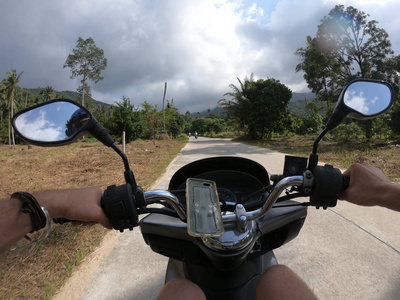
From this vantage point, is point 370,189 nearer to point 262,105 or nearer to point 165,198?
point 165,198

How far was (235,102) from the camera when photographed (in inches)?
969

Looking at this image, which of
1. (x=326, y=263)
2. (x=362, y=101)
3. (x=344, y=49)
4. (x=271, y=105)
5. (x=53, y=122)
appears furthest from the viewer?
(x=271, y=105)

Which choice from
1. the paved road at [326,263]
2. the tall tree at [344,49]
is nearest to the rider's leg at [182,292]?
the paved road at [326,263]

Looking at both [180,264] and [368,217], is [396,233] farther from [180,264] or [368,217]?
[180,264]

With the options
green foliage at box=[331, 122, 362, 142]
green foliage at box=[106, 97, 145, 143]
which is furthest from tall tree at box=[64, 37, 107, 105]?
green foliage at box=[331, 122, 362, 142]

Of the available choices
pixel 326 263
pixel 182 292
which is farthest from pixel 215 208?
pixel 326 263

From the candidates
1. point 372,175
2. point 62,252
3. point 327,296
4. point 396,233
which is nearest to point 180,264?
point 372,175

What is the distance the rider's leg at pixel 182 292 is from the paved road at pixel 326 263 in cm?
114

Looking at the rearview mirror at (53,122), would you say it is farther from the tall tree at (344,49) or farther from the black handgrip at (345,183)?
the tall tree at (344,49)

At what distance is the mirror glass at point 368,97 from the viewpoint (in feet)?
3.41

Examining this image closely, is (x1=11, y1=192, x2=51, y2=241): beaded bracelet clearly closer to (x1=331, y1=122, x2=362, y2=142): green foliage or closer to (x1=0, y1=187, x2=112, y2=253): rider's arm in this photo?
(x1=0, y1=187, x2=112, y2=253): rider's arm

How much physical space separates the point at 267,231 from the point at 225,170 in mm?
413

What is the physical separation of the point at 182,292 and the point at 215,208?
364 mm

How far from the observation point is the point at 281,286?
0.91 meters
